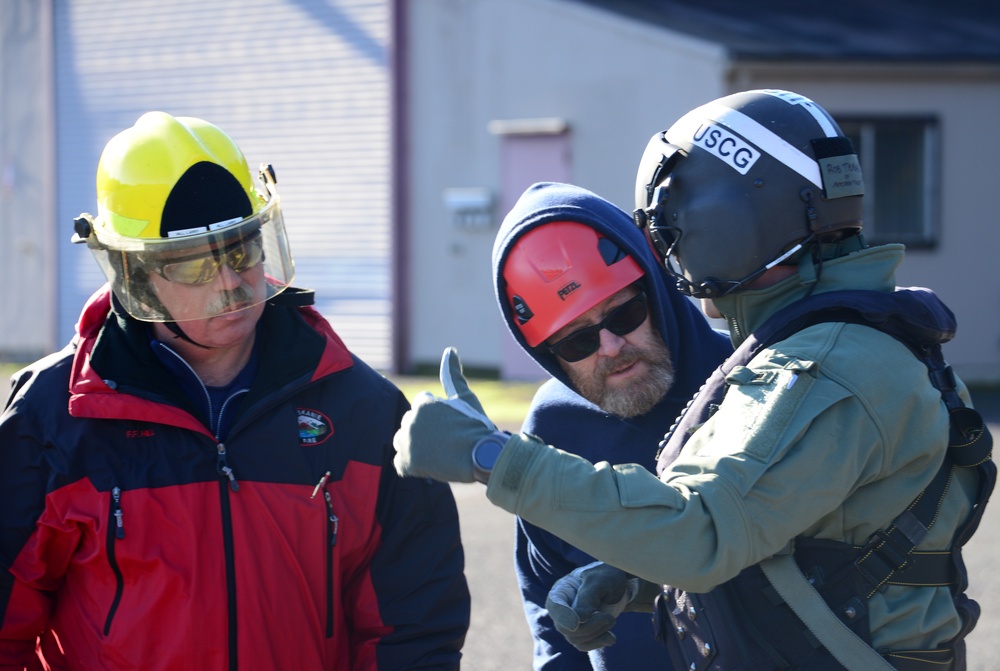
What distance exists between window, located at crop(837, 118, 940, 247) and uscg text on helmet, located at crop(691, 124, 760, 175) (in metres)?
11.7

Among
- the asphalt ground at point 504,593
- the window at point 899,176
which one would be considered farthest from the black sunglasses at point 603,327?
the window at point 899,176

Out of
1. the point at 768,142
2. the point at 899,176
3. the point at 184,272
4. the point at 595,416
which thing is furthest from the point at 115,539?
the point at 899,176

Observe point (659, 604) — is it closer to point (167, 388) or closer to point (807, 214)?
point (807, 214)

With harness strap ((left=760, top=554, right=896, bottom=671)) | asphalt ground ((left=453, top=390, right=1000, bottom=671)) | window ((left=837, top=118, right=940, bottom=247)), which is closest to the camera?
harness strap ((left=760, top=554, right=896, bottom=671))

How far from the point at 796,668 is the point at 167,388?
1.47 m

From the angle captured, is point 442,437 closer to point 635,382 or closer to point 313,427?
point 313,427

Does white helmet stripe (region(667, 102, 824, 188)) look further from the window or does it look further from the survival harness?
the window

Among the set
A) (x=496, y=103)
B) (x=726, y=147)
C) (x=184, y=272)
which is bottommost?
(x=184, y=272)

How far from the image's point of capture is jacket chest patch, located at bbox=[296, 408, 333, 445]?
8.88 ft

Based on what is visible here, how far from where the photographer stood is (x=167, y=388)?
2.64 m

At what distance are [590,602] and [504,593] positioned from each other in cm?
415

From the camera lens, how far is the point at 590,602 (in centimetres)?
244

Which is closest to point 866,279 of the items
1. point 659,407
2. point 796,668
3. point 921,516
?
point 921,516

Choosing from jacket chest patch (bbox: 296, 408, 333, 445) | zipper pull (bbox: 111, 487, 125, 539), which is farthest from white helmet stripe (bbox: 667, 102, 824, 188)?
zipper pull (bbox: 111, 487, 125, 539)
